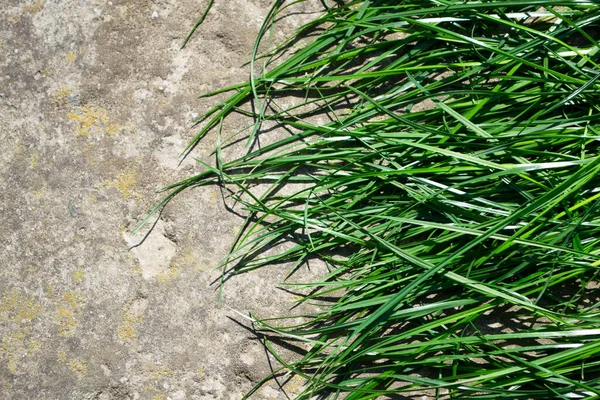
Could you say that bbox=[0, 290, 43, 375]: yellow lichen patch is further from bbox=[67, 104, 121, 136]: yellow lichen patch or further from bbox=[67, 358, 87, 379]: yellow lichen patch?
bbox=[67, 104, 121, 136]: yellow lichen patch

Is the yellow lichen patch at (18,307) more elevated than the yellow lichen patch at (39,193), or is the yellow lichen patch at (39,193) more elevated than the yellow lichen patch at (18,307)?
the yellow lichen patch at (39,193)

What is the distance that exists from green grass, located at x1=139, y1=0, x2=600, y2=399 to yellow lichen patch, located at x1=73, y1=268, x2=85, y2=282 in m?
0.33

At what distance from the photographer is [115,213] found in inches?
62.1

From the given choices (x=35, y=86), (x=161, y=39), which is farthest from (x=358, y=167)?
(x=35, y=86)

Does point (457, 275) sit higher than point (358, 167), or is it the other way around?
point (358, 167)

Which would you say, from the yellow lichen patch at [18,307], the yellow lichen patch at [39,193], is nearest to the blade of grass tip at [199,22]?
the yellow lichen patch at [39,193]

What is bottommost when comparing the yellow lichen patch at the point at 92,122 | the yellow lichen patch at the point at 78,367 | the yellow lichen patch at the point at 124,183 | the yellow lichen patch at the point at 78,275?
the yellow lichen patch at the point at 78,367

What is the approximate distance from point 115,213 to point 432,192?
920 millimetres

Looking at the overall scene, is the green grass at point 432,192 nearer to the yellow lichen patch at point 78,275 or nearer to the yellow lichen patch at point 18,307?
the yellow lichen patch at point 78,275

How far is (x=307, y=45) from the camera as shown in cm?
159

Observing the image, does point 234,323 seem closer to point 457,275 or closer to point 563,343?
point 457,275

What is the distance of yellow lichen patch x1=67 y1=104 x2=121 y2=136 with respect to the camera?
1595 millimetres

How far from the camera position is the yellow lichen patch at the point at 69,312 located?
156 centimetres

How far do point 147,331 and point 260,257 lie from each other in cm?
39
